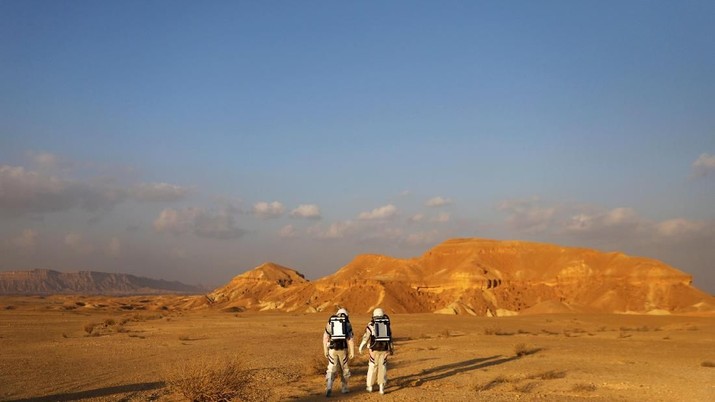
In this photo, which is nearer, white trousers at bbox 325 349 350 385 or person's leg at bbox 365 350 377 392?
white trousers at bbox 325 349 350 385

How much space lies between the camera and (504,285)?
86625 millimetres

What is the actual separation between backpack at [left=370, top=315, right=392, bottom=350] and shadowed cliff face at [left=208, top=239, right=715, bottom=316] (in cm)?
6048

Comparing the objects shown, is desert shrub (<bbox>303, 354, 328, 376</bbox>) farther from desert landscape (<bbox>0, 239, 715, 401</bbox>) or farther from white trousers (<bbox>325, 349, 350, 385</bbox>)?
white trousers (<bbox>325, 349, 350, 385</bbox>)

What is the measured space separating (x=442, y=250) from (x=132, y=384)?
306ft

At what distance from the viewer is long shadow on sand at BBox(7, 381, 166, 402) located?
1334cm

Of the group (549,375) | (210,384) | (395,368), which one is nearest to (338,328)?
(210,384)

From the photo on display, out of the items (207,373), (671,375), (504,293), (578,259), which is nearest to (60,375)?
(207,373)

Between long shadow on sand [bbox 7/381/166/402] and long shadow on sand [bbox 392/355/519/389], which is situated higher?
long shadow on sand [bbox 7/381/166/402]

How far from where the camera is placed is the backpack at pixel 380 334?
564 inches

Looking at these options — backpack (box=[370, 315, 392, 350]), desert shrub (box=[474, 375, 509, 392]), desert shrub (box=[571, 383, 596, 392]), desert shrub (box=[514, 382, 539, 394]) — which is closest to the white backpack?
backpack (box=[370, 315, 392, 350])

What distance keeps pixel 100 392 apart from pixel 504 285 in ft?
258

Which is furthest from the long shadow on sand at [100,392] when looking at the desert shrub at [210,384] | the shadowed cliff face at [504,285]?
the shadowed cliff face at [504,285]

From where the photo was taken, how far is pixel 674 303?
75.5 m

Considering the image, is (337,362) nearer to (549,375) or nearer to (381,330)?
(381,330)
